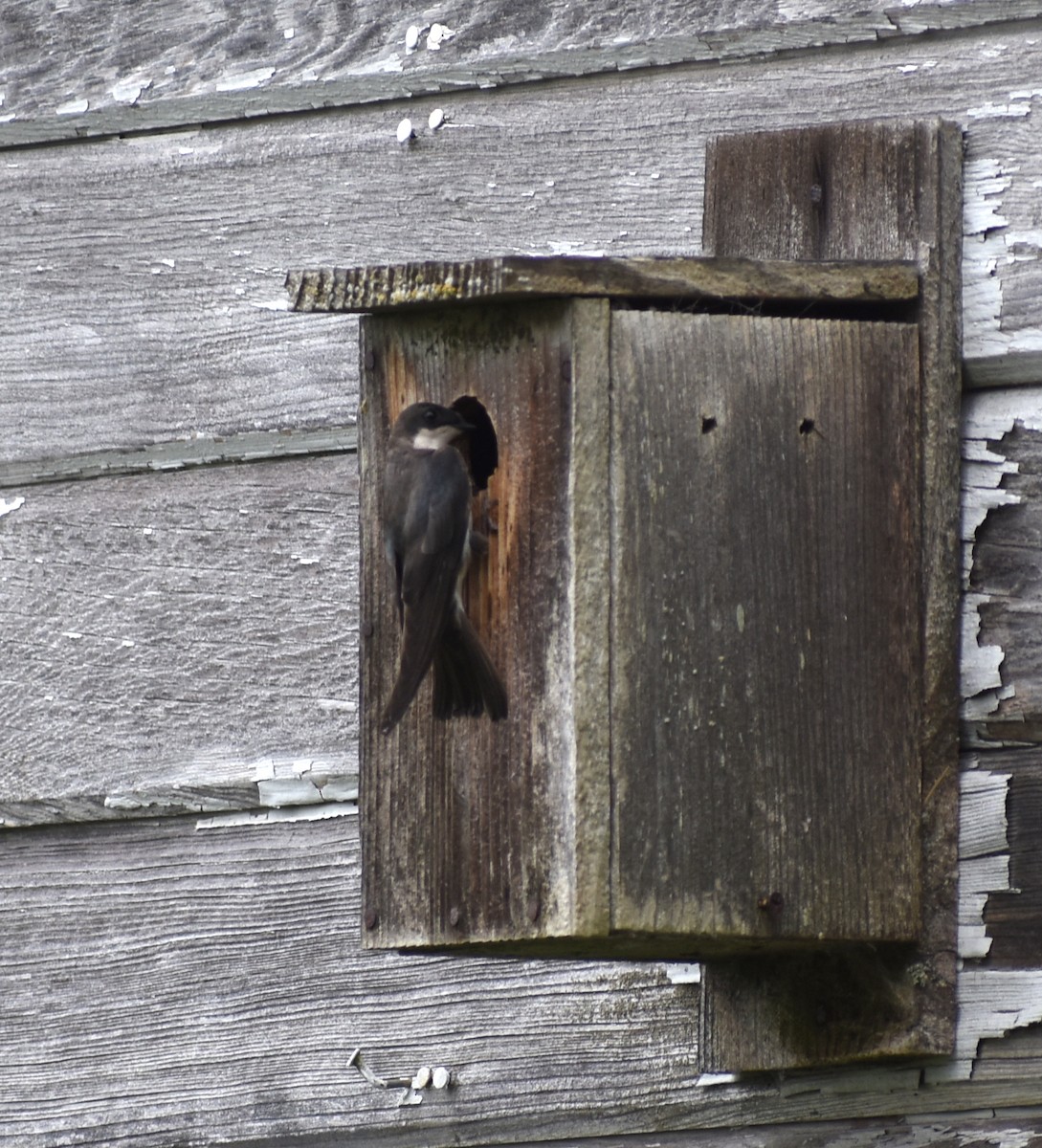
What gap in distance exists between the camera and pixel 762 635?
7.32ft

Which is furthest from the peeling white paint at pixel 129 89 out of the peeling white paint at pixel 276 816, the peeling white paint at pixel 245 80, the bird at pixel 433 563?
the peeling white paint at pixel 276 816

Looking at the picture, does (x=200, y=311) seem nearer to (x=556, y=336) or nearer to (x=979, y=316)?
(x=556, y=336)

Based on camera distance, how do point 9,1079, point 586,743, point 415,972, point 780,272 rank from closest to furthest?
point 586,743, point 780,272, point 415,972, point 9,1079

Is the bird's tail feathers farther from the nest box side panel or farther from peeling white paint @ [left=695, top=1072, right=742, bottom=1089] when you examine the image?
peeling white paint @ [left=695, top=1072, right=742, bottom=1089]

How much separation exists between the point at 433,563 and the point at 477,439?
0.81 ft

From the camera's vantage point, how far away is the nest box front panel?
7.15ft

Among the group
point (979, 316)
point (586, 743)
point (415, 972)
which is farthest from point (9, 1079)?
point (979, 316)

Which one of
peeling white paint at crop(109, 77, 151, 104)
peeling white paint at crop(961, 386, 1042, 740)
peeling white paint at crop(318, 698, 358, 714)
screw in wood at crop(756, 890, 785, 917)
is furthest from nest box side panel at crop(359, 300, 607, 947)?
peeling white paint at crop(109, 77, 151, 104)

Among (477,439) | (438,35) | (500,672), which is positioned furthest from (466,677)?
(438,35)

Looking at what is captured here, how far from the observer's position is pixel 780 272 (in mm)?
2328

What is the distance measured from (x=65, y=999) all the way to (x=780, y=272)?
4.14 feet

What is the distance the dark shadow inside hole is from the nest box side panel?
0.03m

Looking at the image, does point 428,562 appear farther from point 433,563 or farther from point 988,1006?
point 988,1006

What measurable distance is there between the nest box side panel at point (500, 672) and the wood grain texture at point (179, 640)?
0.33 meters
